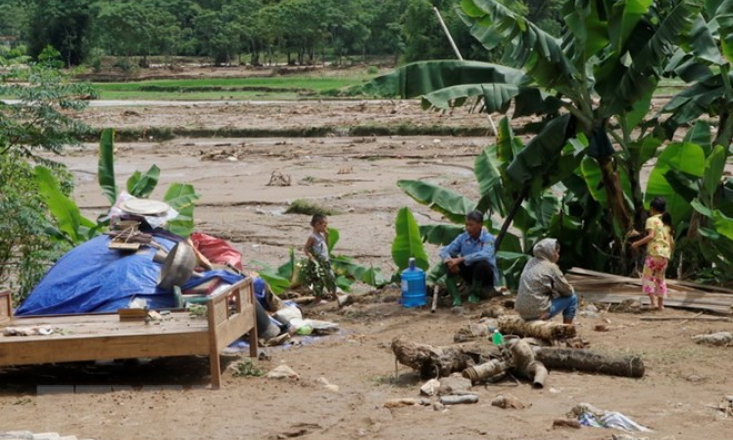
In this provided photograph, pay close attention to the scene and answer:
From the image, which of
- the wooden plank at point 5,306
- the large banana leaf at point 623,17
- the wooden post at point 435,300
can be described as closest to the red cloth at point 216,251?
the wooden post at point 435,300

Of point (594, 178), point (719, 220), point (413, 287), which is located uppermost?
point (594, 178)

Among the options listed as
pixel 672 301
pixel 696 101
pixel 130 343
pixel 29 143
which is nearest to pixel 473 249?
pixel 672 301

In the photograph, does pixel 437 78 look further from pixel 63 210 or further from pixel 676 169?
pixel 63 210

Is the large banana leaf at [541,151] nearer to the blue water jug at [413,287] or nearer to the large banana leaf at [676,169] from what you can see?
the large banana leaf at [676,169]

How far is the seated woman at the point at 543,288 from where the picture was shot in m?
10.6

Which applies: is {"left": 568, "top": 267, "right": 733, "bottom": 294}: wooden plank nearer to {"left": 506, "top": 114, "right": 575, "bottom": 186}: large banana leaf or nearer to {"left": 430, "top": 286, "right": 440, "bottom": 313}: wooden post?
{"left": 506, "top": 114, "right": 575, "bottom": 186}: large banana leaf

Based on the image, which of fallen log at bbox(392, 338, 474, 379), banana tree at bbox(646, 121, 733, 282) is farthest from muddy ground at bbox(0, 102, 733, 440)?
banana tree at bbox(646, 121, 733, 282)

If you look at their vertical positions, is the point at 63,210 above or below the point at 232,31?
below

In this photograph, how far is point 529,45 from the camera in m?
11.4

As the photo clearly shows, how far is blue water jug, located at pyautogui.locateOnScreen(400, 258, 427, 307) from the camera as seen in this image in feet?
41.8

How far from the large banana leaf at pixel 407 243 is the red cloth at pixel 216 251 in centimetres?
196

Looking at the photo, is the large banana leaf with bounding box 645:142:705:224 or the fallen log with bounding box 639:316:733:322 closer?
the fallen log with bounding box 639:316:733:322

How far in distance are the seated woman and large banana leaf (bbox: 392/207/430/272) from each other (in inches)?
109

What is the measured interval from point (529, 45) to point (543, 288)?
96.2 inches
